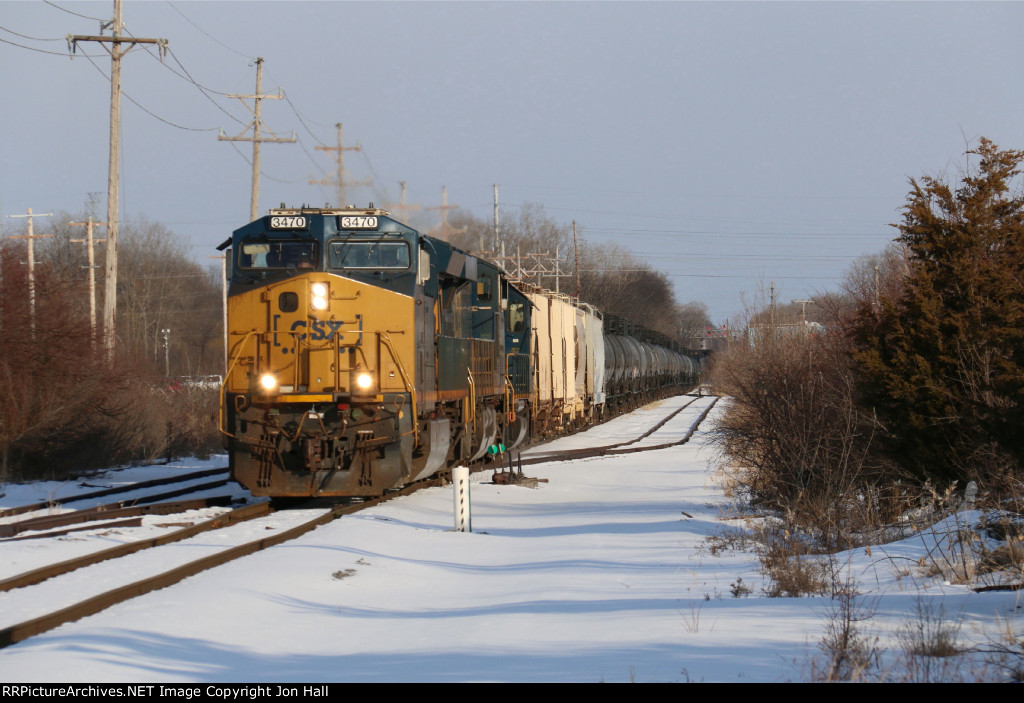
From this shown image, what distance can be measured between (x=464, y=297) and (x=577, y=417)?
1634 centimetres

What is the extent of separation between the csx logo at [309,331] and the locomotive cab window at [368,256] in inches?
33.1

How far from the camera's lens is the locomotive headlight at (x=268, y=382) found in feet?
44.7

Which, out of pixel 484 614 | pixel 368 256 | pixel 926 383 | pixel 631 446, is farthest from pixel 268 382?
pixel 631 446

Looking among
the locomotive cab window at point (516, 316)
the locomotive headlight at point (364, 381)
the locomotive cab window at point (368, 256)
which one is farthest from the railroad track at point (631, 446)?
the locomotive cab window at point (368, 256)

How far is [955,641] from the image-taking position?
18.8ft

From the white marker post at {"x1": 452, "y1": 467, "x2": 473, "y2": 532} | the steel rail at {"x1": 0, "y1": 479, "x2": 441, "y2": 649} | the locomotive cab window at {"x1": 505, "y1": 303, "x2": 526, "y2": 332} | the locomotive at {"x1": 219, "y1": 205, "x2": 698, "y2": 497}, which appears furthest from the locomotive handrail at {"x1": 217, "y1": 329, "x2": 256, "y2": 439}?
the locomotive cab window at {"x1": 505, "y1": 303, "x2": 526, "y2": 332}

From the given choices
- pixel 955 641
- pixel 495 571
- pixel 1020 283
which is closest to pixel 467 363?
pixel 495 571

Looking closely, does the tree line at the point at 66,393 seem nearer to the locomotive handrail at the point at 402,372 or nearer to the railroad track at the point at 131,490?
the railroad track at the point at 131,490

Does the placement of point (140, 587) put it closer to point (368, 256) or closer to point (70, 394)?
point (368, 256)

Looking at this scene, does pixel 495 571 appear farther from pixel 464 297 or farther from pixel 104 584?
pixel 464 297

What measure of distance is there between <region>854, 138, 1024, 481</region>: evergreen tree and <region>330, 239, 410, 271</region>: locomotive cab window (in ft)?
19.9

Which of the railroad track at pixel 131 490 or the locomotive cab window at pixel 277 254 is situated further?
the locomotive cab window at pixel 277 254

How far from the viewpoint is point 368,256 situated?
46.2 ft

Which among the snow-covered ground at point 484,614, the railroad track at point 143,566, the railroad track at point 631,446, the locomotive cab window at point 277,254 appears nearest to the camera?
the snow-covered ground at point 484,614
